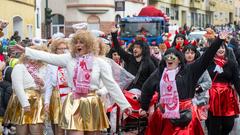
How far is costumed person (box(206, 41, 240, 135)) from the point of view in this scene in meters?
9.62

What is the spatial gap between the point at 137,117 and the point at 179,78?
7.70 ft

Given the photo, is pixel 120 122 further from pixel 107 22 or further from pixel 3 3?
pixel 107 22

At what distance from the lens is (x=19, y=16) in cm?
2909

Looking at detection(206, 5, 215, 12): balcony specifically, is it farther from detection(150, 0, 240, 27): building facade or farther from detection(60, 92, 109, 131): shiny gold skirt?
detection(60, 92, 109, 131): shiny gold skirt

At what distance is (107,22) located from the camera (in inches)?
1729

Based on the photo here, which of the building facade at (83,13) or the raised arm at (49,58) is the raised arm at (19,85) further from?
the building facade at (83,13)

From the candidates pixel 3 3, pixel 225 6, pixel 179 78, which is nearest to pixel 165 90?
pixel 179 78

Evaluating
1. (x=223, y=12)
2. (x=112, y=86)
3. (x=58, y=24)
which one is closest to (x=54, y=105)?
(x=112, y=86)

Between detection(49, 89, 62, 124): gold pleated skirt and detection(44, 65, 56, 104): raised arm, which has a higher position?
detection(44, 65, 56, 104): raised arm

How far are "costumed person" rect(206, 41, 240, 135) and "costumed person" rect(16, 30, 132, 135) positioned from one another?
8.96 feet

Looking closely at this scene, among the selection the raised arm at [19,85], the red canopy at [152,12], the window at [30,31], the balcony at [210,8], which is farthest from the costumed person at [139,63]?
the balcony at [210,8]

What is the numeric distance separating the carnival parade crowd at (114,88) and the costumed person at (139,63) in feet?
0.05

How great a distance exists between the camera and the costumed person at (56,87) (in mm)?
9008

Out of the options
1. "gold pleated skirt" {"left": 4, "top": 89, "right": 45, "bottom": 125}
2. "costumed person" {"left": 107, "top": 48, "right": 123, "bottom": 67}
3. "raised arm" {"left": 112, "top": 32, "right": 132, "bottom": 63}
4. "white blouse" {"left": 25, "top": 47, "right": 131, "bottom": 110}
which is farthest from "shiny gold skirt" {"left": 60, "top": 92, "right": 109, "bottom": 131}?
"costumed person" {"left": 107, "top": 48, "right": 123, "bottom": 67}
